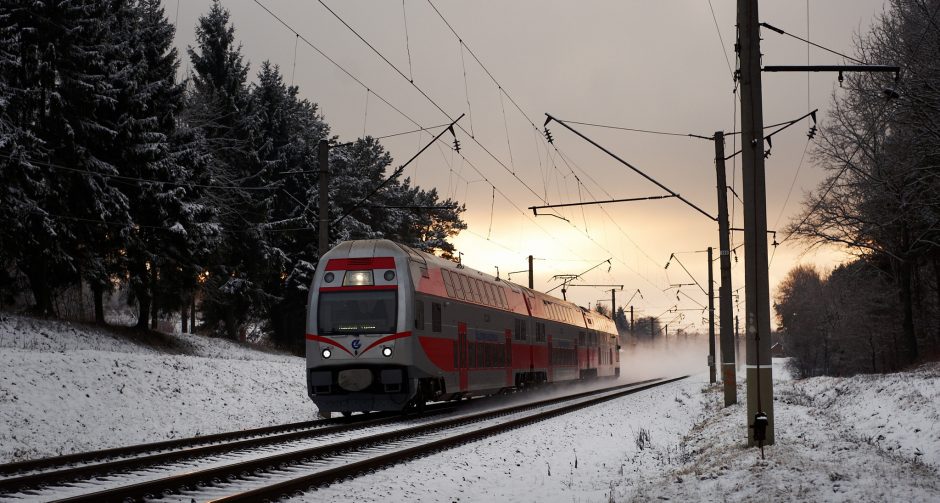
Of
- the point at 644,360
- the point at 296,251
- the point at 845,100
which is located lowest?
the point at 644,360

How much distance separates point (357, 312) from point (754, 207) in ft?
34.0

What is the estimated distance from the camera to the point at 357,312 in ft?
69.6

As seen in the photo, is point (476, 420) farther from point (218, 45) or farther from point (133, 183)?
point (218, 45)

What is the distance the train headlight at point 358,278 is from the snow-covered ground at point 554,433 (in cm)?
423

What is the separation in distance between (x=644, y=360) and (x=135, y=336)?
312 ft

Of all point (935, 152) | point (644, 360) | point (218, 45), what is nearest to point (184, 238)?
point (218, 45)

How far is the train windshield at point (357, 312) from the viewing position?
21.0 metres

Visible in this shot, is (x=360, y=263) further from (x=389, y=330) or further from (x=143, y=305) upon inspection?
(x=143, y=305)

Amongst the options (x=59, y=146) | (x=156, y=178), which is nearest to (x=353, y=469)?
(x=59, y=146)

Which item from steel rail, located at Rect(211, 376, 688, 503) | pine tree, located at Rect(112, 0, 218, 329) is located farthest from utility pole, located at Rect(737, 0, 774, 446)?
pine tree, located at Rect(112, 0, 218, 329)

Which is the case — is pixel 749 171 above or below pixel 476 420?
above

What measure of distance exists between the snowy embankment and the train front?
253 cm

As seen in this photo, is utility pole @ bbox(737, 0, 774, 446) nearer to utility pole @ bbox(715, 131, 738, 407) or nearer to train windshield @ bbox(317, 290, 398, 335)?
train windshield @ bbox(317, 290, 398, 335)

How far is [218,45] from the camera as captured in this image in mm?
52062
